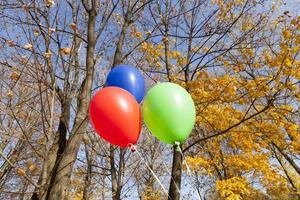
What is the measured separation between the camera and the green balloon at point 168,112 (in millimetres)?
3744

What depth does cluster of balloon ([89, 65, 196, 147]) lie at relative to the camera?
3.70 metres

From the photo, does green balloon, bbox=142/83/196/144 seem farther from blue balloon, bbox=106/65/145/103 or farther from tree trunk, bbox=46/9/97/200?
tree trunk, bbox=46/9/97/200

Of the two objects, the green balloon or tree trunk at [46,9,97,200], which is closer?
the green balloon

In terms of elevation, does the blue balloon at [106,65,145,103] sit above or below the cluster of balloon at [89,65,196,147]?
above

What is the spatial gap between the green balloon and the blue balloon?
503mm

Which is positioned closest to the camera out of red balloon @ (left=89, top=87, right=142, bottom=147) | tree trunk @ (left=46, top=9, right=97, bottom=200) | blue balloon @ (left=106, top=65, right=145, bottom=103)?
red balloon @ (left=89, top=87, right=142, bottom=147)

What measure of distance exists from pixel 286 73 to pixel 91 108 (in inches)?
199

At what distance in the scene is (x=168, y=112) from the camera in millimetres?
3734

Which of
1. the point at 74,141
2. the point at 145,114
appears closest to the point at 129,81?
the point at 145,114

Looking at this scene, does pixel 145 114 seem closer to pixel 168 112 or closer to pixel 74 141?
pixel 168 112

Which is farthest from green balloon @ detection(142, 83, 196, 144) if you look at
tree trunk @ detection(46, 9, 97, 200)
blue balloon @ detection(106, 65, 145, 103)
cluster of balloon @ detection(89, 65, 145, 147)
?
tree trunk @ detection(46, 9, 97, 200)

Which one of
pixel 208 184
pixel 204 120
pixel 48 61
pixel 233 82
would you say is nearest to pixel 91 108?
pixel 48 61

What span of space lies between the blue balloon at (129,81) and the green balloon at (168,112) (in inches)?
19.8

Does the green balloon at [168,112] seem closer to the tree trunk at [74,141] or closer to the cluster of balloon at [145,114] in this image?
the cluster of balloon at [145,114]
